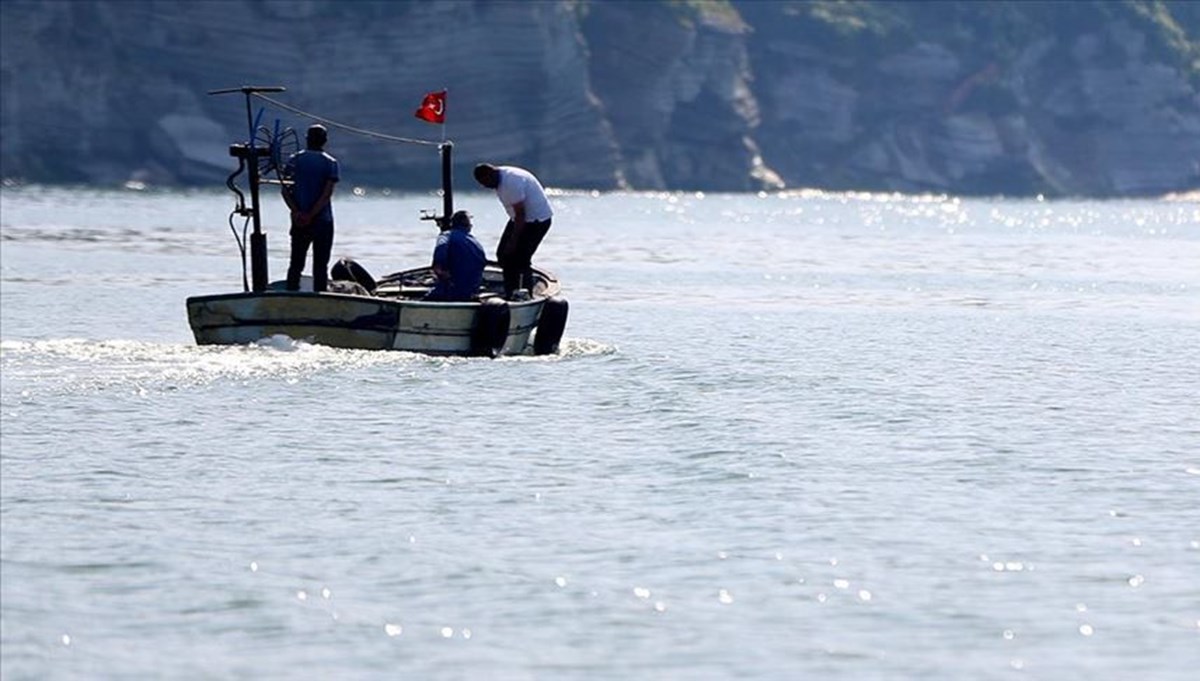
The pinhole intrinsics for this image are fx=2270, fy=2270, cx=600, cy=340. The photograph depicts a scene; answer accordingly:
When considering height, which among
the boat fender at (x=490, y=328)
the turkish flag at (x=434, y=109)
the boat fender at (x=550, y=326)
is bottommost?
the boat fender at (x=550, y=326)

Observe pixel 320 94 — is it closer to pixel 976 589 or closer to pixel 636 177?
pixel 636 177

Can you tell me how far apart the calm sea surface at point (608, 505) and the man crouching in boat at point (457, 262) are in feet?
3.59

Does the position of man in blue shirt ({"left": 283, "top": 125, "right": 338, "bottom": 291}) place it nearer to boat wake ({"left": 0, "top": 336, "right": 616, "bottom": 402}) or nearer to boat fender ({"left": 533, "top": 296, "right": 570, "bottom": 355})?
boat wake ({"left": 0, "top": 336, "right": 616, "bottom": 402})

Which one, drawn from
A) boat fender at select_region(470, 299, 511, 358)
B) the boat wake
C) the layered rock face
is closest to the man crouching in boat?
boat fender at select_region(470, 299, 511, 358)

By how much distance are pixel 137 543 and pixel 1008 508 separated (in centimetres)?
663

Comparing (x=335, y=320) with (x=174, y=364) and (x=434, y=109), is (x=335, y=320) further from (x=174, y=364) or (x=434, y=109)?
(x=434, y=109)

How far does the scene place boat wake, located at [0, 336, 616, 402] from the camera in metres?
23.7

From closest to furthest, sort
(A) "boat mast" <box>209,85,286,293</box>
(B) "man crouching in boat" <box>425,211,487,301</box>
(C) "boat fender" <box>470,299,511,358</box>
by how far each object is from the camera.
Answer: (A) "boat mast" <box>209,85,286,293</box> → (C) "boat fender" <box>470,299,511,358</box> → (B) "man crouching in boat" <box>425,211,487,301</box>

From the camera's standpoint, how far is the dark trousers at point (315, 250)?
27.5m

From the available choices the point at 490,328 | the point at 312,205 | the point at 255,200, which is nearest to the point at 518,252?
the point at 490,328

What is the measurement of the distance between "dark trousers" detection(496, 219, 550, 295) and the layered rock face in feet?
266

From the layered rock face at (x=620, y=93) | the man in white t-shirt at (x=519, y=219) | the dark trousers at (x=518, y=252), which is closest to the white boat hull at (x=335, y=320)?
the man in white t-shirt at (x=519, y=219)

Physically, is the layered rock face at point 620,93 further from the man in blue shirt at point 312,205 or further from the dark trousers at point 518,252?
the man in blue shirt at point 312,205

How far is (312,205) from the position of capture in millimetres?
27484
